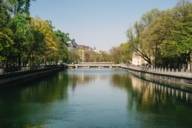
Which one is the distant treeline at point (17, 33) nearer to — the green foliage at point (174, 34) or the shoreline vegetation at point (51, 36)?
the shoreline vegetation at point (51, 36)

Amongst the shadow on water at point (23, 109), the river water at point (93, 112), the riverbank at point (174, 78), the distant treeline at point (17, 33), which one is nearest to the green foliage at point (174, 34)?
the riverbank at point (174, 78)

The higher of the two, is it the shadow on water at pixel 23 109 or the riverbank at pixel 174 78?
the riverbank at pixel 174 78

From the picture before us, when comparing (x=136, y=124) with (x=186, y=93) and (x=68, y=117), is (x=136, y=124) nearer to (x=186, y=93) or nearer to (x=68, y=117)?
(x=68, y=117)

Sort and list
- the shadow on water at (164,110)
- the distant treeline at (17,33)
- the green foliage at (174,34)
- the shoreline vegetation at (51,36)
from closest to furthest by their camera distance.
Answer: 1. the shadow on water at (164,110)
2. the distant treeline at (17,33)
3. the shoreline vegetation at (51,36)
4. the green foliage at (174,34)

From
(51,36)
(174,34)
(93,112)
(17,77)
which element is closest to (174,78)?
(174,34)

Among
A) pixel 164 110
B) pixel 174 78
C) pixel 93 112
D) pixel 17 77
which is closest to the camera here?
pixel 93 112

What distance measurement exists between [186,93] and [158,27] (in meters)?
31.9

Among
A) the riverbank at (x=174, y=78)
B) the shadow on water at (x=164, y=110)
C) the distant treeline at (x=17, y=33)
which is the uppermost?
the distant treeline at (x=17, y=33)

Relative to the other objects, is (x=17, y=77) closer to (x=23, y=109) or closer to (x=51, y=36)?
(x=23, y=109)

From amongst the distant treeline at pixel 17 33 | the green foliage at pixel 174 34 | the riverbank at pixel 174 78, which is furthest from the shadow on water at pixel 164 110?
the green foliage at pixel 174 34

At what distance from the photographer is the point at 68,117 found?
35.2m

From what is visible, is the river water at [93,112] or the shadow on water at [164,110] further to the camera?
the shadow on water at [164,110]

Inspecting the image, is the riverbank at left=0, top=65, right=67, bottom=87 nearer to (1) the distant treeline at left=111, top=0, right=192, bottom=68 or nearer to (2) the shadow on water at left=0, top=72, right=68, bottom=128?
(2) the shadow on water at left=0, top=72, right=68, bottom=128

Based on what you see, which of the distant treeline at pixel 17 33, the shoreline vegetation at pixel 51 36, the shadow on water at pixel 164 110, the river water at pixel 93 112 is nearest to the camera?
the river water at pixel 93 112
